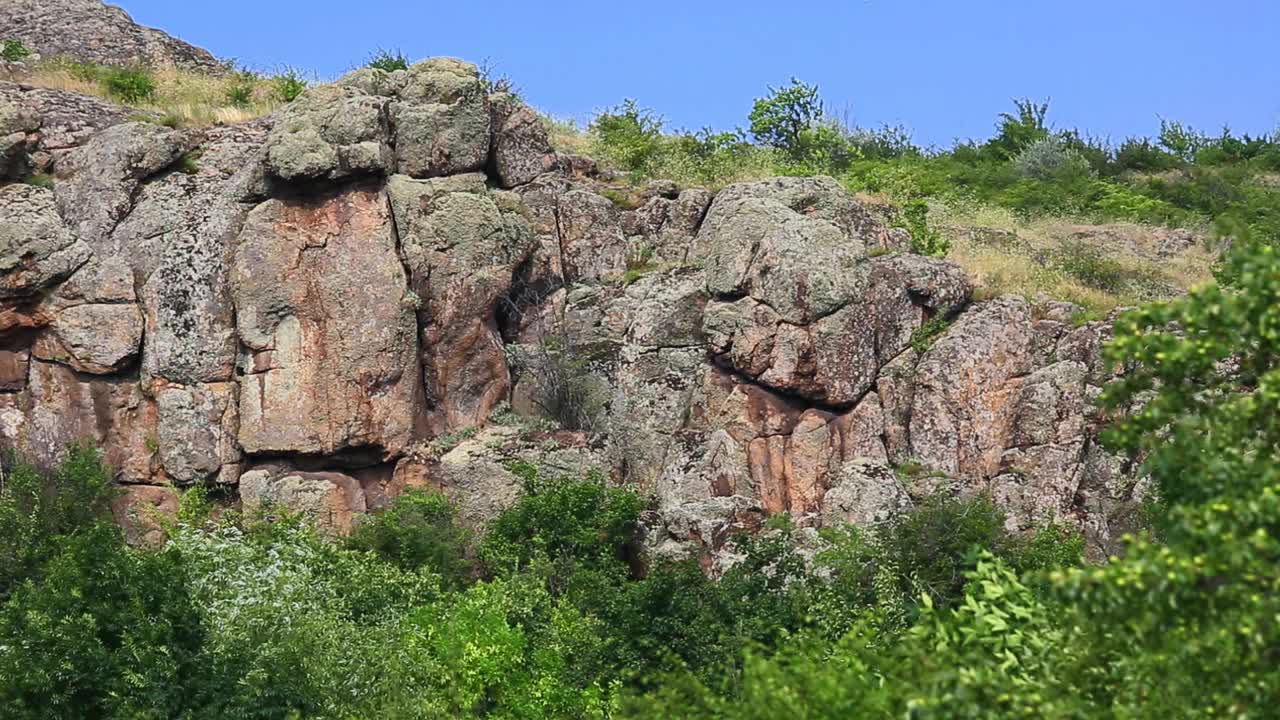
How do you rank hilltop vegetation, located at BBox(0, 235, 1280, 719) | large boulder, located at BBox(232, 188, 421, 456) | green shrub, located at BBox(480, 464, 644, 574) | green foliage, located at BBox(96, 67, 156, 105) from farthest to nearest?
green foliage, located at BBox(96, 67, 156, 105) < large boulder, located at BBox(232, 188, 421, 456) < green shrub, located at BBox(480, 464, 644, 574) < hilltop vegetation, located at BBox(0, 235, 1280, 719)

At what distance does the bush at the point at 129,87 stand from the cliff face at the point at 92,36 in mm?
3103

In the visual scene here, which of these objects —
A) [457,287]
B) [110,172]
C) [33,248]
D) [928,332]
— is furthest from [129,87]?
[928,332]

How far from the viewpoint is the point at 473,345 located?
30.9 metres

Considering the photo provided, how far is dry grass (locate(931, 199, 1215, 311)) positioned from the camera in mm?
31391

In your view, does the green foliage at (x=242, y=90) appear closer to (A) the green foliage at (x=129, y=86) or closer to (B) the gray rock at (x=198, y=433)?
(A) the green foliage at (x=129, y=86)

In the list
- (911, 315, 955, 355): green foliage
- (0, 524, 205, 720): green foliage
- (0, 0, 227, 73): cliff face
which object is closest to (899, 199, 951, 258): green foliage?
(911, 315, 955, 355): green foliage

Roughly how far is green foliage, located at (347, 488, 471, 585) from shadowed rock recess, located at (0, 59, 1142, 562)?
108 cm

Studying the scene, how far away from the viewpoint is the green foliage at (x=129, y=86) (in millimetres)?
36812

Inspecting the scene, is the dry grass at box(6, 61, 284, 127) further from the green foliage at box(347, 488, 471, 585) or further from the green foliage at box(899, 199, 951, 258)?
the green foliage at box(899, 199, 951, 258)

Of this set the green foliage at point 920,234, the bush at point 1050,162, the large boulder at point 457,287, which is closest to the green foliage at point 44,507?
the large boulder at point 457,287

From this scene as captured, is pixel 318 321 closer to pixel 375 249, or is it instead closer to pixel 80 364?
pixel 375 249

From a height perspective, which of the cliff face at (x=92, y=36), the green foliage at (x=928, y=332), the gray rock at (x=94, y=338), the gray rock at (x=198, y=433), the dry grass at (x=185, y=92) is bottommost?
the gray rock at (x=198, y=433)

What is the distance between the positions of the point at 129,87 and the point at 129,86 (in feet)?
0.07

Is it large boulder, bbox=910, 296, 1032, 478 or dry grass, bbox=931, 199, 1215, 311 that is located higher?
dry grass, bbox=931, 199, 1215, 311
